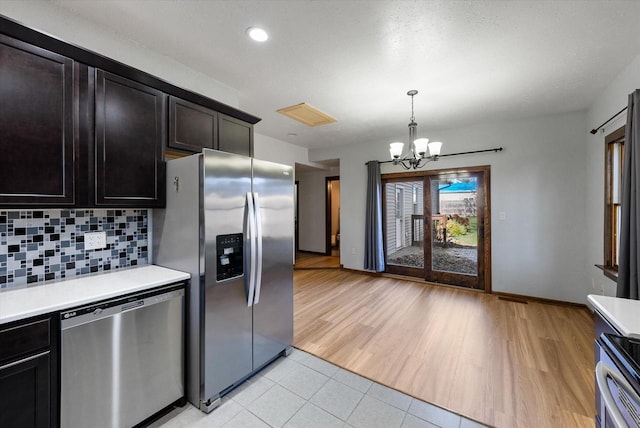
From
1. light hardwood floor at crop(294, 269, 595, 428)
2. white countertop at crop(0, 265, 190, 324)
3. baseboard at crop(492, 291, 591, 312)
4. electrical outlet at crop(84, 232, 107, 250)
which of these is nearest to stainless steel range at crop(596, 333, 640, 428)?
light hardwood floor at crop(294, 269, 595, 428)

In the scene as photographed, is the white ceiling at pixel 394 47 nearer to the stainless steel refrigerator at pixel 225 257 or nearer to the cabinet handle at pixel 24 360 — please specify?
the stainless steel refrigerator at pixel 225 257

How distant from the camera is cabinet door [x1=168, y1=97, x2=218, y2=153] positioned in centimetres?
216

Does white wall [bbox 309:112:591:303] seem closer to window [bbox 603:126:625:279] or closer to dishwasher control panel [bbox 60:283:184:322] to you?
window [bbox 603:126:625:279]

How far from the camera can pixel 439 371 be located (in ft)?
7.23

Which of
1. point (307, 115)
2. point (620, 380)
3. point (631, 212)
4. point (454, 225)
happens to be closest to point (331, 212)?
point (454, 225)

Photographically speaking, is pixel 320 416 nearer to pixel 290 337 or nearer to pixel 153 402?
pixel 290 337

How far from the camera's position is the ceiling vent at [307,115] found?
353cm

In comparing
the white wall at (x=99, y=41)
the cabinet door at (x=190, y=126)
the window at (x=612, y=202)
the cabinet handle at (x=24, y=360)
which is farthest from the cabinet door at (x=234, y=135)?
the window at (x=612, y=202)

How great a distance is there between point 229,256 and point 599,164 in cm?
443

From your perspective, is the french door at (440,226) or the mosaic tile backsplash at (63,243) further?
the french door at (440,226)

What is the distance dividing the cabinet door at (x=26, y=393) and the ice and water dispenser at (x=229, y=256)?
36.3 inches

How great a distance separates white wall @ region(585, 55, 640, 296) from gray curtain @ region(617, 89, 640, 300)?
52 cm

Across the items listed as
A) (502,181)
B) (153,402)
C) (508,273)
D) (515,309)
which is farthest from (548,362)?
(153,402)

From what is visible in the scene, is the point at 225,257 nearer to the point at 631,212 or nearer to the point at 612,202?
the point at 631,212
